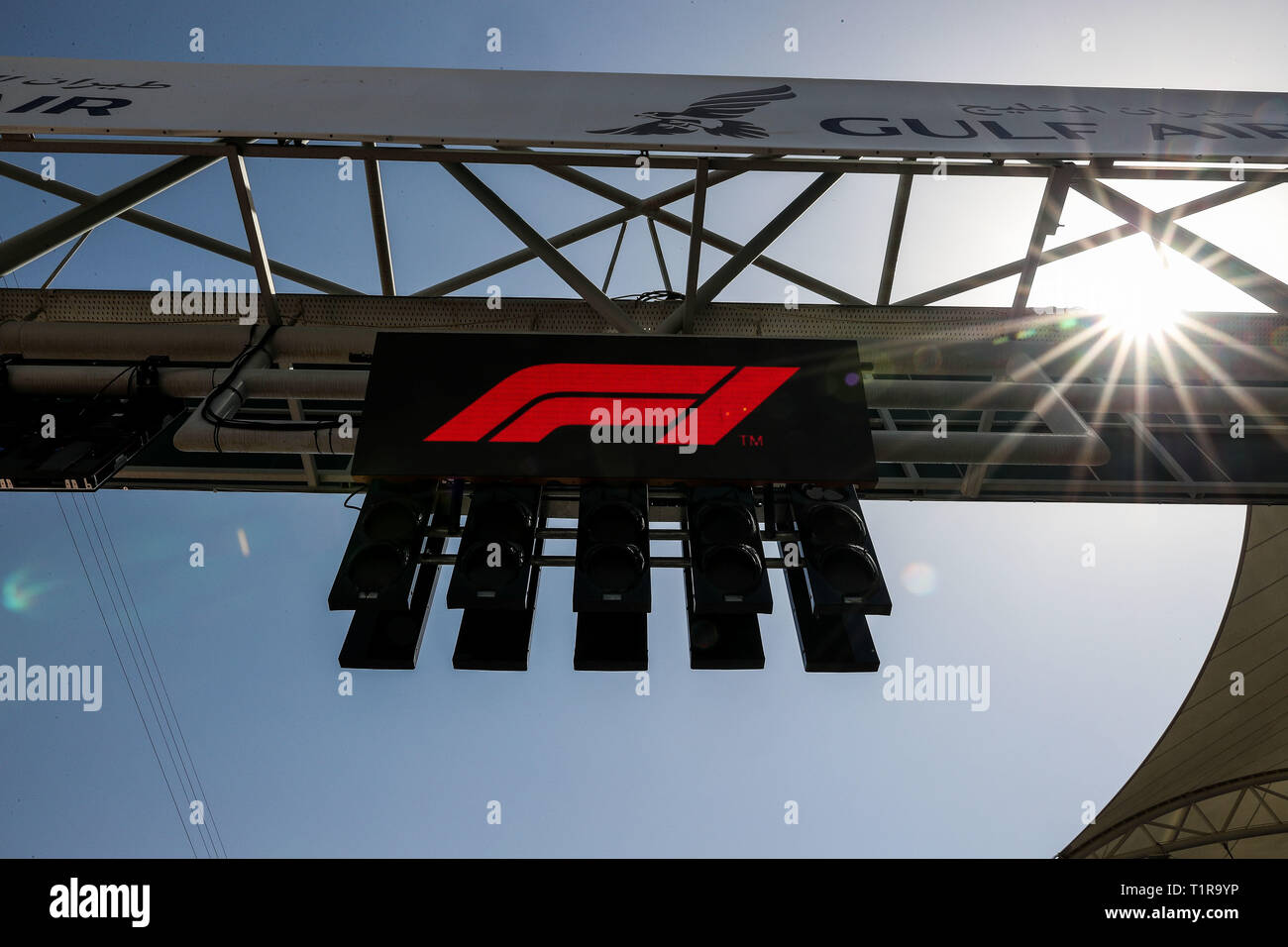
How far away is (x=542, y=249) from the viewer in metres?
5.58

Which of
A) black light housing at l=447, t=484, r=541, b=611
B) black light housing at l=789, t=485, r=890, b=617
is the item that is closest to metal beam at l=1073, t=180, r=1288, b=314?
black light housing at l=789, t=485, r=890, b=617

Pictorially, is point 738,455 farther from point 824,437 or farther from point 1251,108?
point 1251,108

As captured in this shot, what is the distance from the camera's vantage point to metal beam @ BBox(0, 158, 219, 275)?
16.4ft

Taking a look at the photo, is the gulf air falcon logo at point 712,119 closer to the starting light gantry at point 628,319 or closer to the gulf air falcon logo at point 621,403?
the starting light gantry at point 628,319

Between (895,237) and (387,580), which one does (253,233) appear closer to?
(387,580)

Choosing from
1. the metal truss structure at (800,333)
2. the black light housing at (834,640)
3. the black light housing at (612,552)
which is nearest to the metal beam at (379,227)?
the metal truss structure at (800,333)

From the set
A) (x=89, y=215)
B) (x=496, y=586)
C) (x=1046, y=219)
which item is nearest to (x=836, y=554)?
(x=496, y=586)

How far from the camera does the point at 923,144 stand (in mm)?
4562

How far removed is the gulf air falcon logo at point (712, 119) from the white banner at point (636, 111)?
13mm

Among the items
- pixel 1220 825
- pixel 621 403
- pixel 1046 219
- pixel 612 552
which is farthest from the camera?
pixel 1220 825

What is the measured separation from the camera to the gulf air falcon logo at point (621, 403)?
4383 millimetres

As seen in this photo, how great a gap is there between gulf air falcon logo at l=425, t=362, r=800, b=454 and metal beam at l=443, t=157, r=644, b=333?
3.15ft

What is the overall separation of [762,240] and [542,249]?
1.63m

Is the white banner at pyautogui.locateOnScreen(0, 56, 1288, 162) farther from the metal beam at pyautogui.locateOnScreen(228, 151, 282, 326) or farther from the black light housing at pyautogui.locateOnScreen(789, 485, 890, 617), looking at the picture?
the black light housing at pyautogui.locateOnScreen(789, 485, 890, 617)
